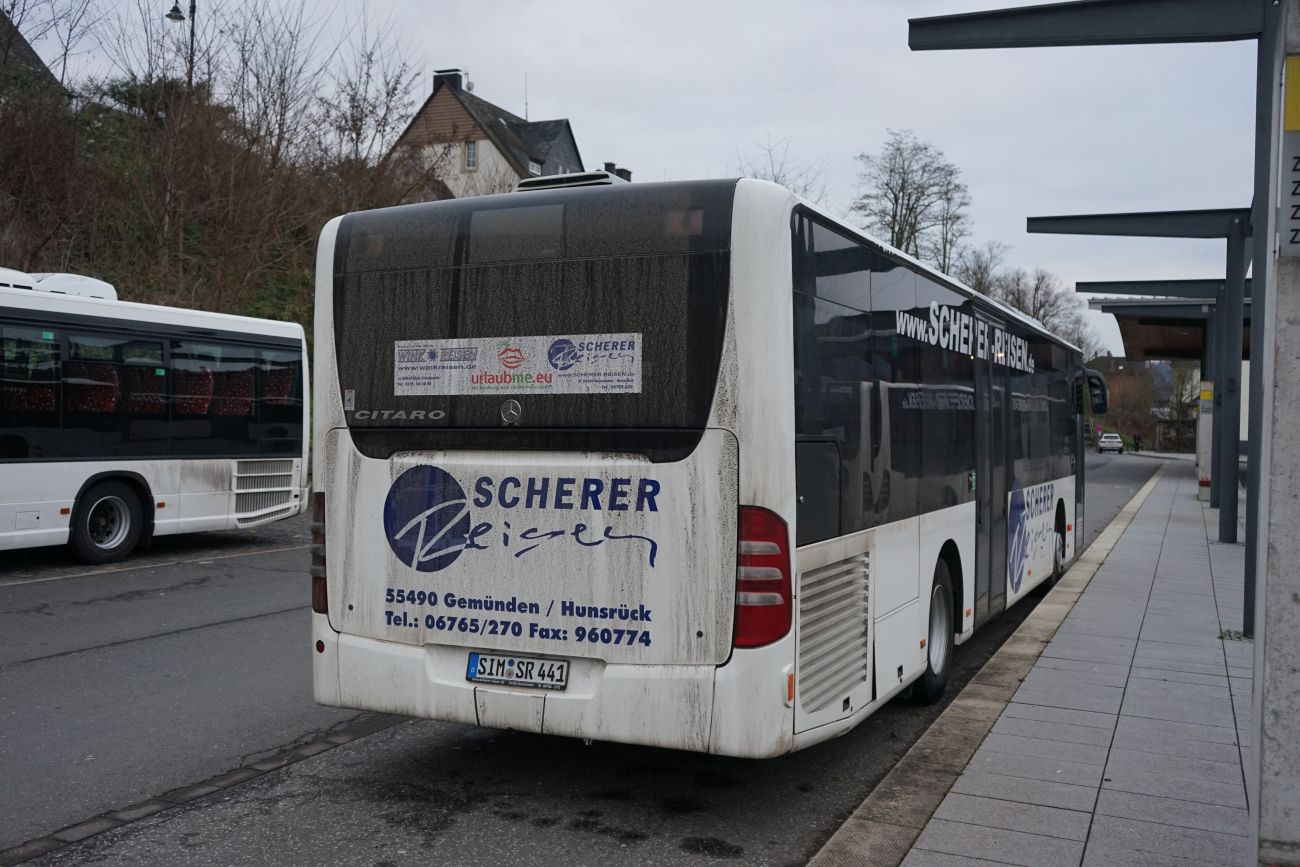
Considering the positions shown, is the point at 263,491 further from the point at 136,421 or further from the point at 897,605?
the point at 897,605

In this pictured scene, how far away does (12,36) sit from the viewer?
23.7 m

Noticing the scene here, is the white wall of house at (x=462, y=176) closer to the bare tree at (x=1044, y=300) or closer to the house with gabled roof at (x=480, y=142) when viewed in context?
the house with gabled roof at (x=480, y=142)

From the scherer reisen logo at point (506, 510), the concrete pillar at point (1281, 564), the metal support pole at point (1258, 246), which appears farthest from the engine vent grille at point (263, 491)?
the concrete pillar at point (1281, 564)

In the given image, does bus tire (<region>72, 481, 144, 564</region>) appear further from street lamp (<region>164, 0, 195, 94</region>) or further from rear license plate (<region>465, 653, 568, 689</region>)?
street lamp (<region>164, 0, 195, 94</region>)

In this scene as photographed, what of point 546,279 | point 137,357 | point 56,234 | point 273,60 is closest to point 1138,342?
point 273,60

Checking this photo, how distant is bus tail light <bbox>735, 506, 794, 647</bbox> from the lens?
504cm

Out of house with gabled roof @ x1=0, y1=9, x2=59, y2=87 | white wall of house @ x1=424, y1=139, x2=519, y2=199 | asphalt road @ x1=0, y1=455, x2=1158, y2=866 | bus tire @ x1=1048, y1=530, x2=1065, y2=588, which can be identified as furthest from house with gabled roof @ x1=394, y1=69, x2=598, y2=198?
asphalt road @ x1=0, y1=455, x2=1158, y2=866

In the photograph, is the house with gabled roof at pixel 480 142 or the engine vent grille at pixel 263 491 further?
the house with gabled roof at pixel 480 142

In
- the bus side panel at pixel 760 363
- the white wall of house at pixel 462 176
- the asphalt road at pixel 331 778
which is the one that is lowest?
the asphalt road at pixel 331 778

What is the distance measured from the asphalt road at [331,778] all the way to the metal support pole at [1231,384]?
10106mm

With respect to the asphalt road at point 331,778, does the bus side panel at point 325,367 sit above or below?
above

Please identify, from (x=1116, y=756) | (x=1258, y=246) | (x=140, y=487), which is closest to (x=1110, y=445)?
(x=1258, y=246)

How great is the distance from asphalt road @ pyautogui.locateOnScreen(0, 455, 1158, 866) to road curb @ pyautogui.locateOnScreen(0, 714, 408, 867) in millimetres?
71

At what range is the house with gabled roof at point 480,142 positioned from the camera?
29.3 meters
